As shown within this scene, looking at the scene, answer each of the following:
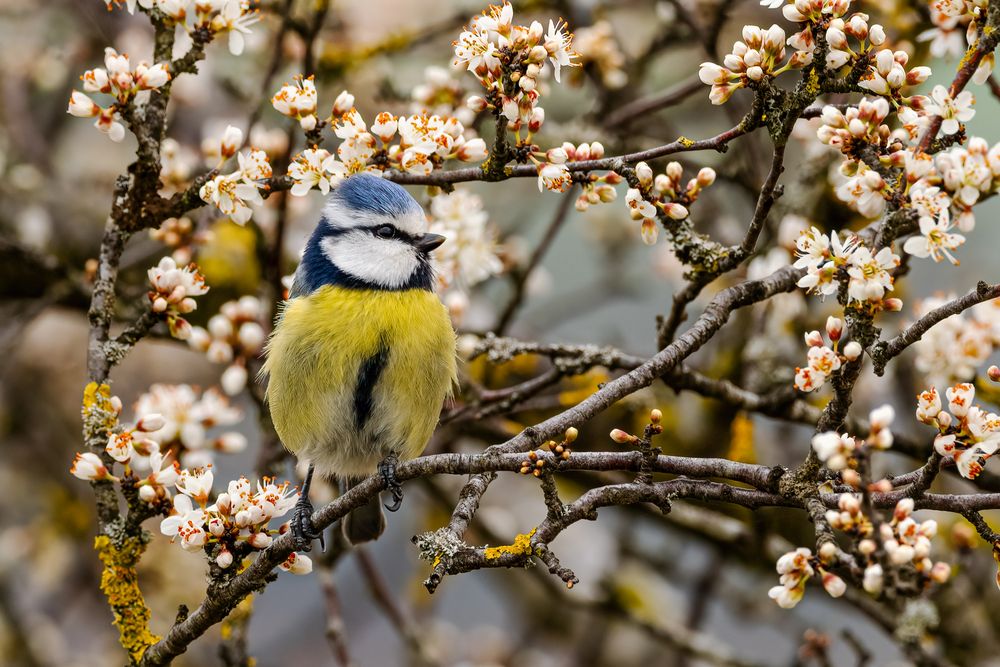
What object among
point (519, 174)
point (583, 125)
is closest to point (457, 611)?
point (583, 125)

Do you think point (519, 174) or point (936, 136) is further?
point (519, 174)

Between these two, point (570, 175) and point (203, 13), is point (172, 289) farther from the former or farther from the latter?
point (570, 175)

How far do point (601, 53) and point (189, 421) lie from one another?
173cm

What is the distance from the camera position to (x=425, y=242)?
262cm

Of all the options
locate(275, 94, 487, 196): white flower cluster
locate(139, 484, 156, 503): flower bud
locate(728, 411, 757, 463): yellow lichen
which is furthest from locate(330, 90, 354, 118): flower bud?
locate(728, 411, 757, 463): yellow lichen

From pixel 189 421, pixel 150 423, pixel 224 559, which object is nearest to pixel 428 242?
pixel 189 421

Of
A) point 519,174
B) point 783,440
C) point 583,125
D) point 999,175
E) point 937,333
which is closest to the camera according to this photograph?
point 999,175

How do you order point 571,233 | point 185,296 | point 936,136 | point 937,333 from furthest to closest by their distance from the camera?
point 571,233 → point 937,333 → point 185,296 → point 936,136

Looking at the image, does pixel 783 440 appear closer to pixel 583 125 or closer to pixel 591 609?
pixel 591 609

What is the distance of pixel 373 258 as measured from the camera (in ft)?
8.70

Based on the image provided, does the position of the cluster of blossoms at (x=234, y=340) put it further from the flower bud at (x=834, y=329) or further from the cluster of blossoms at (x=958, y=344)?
the cluster of blossoms at (x=958, y=344)

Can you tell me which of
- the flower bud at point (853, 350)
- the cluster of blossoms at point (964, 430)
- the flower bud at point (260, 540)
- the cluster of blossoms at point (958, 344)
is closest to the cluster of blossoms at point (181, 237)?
the flower bud at point (260, 540)

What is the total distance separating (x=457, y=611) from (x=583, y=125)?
3568mm

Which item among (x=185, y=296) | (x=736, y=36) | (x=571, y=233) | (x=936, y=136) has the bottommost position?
(x=185, y=296)
